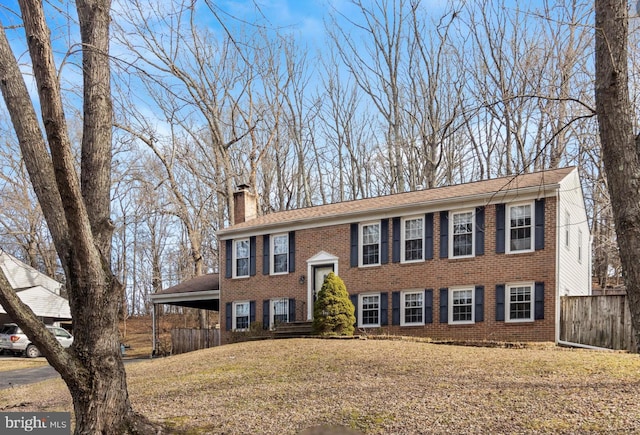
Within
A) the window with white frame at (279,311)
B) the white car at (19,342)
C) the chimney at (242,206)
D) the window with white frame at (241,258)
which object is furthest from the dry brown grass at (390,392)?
the white car at (19,342)

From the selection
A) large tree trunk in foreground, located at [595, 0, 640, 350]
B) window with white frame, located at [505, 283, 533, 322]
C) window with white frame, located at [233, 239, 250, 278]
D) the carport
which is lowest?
the carport

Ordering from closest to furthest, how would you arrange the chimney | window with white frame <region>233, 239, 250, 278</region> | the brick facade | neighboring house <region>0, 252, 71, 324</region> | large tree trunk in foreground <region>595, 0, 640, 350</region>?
1. large tree trunk in foreground <region>595, 0, 640, 350</region>
2. the brick facade
3. window with white frame <region>233, 239, 250, 278</region>
4. the chimney
5. neighboring house <region>0, 252, 71, 324</region>

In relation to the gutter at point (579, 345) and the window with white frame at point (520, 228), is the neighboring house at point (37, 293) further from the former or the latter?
the gutter at point (579, 345)

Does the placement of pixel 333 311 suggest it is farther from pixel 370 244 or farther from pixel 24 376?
pixel 24 376

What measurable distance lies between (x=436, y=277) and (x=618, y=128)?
13.2 metres

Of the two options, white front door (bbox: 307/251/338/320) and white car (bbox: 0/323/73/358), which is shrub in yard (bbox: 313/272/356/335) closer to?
white front door (bbox: 307/251/338/320)

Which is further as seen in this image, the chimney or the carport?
the chimney

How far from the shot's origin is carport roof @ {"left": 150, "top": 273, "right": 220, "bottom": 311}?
23.2m

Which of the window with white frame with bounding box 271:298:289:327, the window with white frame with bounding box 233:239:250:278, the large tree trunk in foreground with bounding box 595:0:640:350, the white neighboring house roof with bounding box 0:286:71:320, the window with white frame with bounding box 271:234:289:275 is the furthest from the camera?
the white neighboring house roof with bounding box 0:286:71:320

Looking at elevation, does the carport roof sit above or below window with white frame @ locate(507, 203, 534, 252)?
below

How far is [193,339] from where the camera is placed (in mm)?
22094

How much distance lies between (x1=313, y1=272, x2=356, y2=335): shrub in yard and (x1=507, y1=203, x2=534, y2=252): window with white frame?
522cm

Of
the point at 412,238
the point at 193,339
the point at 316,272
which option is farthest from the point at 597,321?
the point at 193,339

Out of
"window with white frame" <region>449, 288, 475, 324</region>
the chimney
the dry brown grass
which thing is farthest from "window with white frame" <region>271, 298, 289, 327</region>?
the dry brown grass
